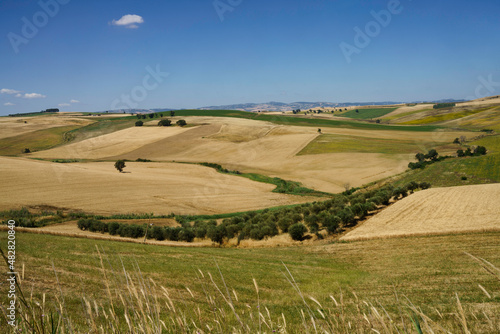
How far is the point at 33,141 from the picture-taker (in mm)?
112250

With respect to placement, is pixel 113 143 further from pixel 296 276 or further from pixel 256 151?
pixel 296 276

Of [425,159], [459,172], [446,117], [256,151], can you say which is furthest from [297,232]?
[446,117]

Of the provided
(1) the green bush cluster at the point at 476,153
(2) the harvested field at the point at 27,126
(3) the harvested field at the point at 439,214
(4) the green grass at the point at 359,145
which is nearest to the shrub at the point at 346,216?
(3) the harvested field at the point at 439,214

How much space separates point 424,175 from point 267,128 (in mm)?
81061

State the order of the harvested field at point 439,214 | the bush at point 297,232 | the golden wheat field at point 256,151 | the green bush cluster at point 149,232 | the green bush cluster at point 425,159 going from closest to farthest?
the harvested field at point 439,214, the bush at point 297,232, the green bush cluster at point 149,232, the green bush cluster at point 425,159, the golden wheat field at point 256,151

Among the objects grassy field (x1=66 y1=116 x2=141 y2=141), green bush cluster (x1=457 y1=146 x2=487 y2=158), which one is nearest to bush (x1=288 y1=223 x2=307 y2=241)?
green bush cluster (x1=457 y1=146 x2=487 y2=158)

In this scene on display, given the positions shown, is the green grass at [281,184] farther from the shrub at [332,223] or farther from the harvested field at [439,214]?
the shrub at [332,223]

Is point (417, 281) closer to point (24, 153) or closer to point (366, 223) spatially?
→ point (366, 223)

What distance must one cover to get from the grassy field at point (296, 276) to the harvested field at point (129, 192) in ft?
81.9

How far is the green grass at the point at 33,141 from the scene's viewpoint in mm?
101000

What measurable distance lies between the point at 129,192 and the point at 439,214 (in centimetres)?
4873

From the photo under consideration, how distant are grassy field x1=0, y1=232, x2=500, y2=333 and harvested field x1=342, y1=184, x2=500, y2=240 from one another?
102 inches

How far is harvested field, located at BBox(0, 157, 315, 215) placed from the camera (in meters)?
50.0

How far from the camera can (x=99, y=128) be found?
14125cm
